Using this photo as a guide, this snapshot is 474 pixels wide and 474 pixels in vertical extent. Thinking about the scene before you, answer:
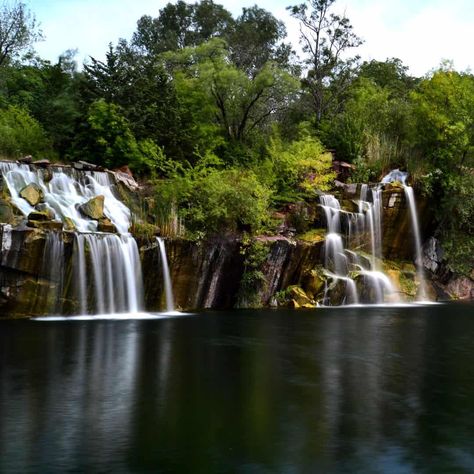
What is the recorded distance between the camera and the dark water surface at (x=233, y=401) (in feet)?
22.3

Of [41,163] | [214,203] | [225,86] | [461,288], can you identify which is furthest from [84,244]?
[461,288]

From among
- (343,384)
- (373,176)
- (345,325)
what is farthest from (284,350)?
(373,176)

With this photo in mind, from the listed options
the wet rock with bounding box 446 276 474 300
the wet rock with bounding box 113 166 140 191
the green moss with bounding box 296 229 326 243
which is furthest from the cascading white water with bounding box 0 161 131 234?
the wet rock with bounding box 446 276 474 300

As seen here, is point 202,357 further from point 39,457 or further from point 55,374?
point 39,457

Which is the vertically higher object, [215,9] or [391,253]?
[215,9]

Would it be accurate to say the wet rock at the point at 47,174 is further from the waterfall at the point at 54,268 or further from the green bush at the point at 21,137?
the green bush at the point at 21,137

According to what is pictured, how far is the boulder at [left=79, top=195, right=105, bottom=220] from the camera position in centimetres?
2180

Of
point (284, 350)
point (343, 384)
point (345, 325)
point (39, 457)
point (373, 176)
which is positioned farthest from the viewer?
point (373, 176)

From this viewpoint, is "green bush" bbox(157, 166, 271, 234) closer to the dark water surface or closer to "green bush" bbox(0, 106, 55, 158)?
the dark water surface

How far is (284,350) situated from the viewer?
13781 mm

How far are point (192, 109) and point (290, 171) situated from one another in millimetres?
7799

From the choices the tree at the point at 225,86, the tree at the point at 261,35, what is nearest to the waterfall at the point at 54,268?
the tree at the point at 225,86

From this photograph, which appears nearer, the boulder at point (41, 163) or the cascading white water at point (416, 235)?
the boulder at point (41, 163)

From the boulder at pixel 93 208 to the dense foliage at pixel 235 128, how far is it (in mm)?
2580
